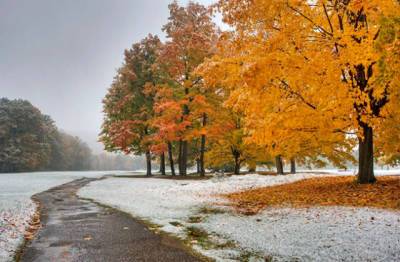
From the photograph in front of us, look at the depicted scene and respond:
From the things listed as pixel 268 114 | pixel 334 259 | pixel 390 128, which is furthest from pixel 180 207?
pixel 390 128

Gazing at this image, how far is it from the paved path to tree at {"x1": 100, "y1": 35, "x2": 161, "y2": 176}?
25.1 metres

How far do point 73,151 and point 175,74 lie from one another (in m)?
66.7

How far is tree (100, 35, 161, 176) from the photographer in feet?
120

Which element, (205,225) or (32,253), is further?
(205,225)

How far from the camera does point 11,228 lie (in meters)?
9.14

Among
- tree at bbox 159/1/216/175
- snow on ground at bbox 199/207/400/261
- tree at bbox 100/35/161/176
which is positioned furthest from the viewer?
tree at bbox 100/35/161/176

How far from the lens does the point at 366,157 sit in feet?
46.3

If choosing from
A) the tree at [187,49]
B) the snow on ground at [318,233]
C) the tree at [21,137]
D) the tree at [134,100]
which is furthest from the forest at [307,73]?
the tree at [21,137]

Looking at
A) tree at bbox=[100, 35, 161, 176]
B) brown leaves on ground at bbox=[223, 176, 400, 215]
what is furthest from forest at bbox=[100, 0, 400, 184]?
tree at bbox=[100, 35, 161, 176]

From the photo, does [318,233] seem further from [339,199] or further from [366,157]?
[366,157]

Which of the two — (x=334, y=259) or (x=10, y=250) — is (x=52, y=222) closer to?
(x=10, y=250)

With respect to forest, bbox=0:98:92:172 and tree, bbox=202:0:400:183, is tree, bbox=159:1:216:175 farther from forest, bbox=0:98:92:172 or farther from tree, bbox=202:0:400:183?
forest, bbox=0:98:92:172

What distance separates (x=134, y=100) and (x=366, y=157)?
27.4 metres

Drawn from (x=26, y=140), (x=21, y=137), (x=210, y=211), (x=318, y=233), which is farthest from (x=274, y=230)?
(x=26, y=140)
